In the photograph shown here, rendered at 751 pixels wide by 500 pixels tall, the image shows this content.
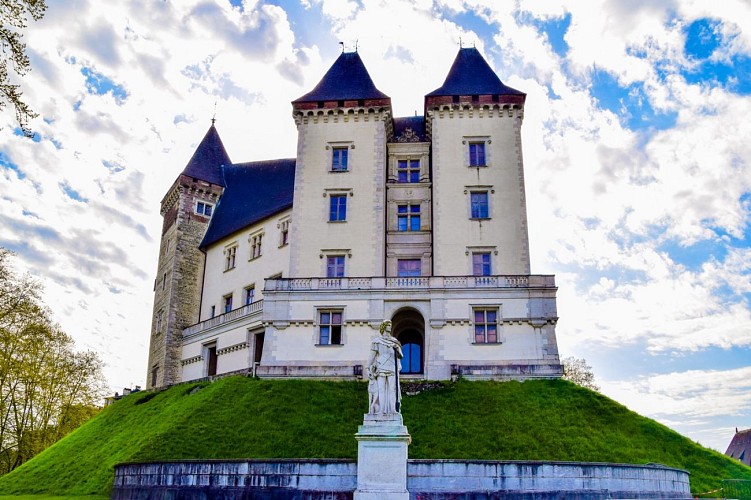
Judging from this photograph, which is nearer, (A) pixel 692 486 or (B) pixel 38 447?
(A) pixel 692 486

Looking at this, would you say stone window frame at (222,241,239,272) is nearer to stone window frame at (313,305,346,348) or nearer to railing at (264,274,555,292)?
railing at (264,274,555,292)

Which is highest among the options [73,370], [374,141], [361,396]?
[374,141]

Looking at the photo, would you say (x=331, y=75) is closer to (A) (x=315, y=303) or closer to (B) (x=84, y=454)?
(A) (x=315, y=303)

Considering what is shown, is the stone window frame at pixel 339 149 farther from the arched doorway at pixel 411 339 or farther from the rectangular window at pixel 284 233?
the arched doorway at pixel 411 339

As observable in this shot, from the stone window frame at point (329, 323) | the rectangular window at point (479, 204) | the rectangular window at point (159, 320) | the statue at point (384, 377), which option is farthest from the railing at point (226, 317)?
the statue at point (384, 377)

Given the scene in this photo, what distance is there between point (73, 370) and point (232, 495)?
38862 millimetres

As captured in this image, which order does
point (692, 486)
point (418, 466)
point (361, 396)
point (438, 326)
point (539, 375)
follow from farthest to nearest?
point (438, 326) < point (539, 375) < point (361, 396) < point (692, 486) < point (418, 466)

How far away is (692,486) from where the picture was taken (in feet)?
84.9

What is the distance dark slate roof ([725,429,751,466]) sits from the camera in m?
73.4

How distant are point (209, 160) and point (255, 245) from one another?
1193cm

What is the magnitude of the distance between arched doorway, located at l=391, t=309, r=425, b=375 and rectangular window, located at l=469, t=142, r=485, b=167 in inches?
427

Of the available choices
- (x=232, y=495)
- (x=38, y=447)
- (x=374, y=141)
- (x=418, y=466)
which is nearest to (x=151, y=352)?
(x=38, y=447)

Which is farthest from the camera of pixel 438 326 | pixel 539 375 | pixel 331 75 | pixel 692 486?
pixel 331 75

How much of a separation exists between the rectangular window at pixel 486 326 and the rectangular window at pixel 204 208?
25842 mm
